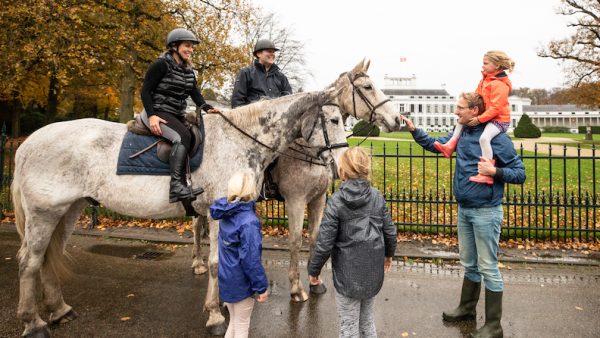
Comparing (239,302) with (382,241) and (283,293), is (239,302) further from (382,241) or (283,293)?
(283,293)

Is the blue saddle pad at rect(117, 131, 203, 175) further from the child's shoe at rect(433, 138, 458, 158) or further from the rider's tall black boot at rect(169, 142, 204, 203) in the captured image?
the child's shoe at rect(433, 138, 458, 158)

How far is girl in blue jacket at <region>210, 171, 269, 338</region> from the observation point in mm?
3295

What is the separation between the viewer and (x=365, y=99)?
4891 mm

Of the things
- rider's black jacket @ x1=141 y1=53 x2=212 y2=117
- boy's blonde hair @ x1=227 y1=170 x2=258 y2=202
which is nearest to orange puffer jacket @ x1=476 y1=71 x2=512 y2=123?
boy's blonde hair @ x1=227 y1=170 x2=258 y2=202

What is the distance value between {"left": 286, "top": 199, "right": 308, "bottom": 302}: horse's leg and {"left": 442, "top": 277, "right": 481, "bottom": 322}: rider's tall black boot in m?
1.75

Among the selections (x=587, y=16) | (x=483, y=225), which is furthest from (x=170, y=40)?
(x=587, y=16)

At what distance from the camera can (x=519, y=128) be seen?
149ft

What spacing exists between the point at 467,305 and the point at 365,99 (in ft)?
8.69

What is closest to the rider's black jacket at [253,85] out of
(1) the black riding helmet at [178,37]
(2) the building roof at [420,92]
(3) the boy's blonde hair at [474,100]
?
(1) the black riding helmet at [178,37]

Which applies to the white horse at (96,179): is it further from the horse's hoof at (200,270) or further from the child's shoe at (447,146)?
the horse's hoof at (200,270)

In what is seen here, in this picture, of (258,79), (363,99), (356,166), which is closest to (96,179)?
(258,79)

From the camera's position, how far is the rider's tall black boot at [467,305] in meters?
4.52

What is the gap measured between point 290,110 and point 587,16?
111 feet

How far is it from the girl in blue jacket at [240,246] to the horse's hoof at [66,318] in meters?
2.34
